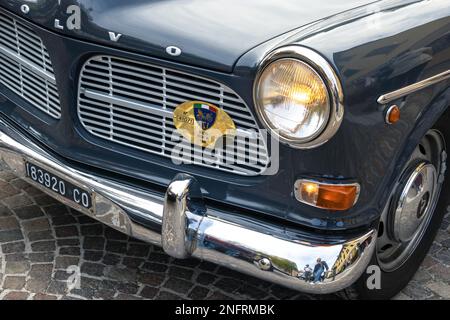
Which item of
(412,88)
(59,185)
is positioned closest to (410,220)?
(412,88)

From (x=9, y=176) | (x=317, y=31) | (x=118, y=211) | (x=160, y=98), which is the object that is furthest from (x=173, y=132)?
(x=9, y=176)

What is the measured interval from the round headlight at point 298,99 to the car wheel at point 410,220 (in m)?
0.58

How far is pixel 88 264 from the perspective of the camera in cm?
320

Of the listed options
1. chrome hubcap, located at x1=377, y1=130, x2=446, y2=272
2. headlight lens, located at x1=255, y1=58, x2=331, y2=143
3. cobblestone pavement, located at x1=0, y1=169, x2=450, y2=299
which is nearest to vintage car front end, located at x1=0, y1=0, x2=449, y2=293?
headlight lens, located at x1=255, y1=58, x2=331, y2=143

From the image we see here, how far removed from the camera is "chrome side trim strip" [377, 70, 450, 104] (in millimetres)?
2367

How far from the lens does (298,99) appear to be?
7.56 feet

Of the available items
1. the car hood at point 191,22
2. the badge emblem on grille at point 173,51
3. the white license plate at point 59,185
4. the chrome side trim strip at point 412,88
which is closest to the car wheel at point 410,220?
the chrome side trim strip at point 412,88

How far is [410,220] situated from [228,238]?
90cm

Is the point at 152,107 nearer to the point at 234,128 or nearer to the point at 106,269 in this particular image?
the point at 234,128

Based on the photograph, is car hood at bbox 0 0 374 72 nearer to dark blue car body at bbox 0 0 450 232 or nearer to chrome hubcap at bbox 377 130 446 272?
dark blue car body at bbox 0 0 450 232

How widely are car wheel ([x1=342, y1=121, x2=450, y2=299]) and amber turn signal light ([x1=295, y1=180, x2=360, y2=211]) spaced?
0.40 meters

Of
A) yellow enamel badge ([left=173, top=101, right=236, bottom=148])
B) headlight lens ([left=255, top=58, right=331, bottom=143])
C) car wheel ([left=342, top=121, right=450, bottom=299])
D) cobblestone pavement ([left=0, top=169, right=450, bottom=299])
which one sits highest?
headlight lens ([left=255, top=58, right=331, bottom=143])

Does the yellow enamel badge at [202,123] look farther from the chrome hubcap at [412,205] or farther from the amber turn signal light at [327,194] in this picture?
the chrome hubcap at [412,205]

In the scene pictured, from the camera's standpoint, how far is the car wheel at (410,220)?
2795mm
